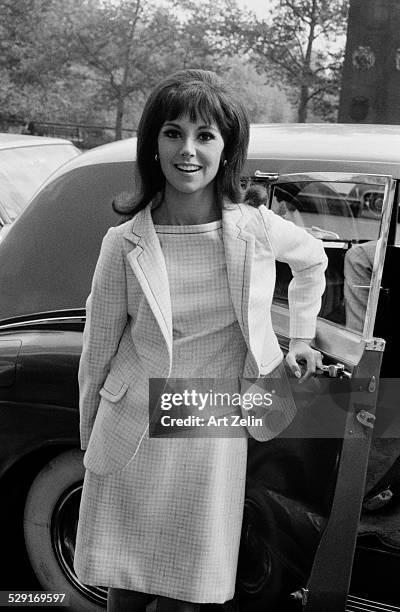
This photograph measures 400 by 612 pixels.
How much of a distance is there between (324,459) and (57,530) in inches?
48.2

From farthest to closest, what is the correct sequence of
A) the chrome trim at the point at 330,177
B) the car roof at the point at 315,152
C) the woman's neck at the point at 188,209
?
1. the car roof at the point at 315,152
2. the chrome trim at the point at 330,177
3. the woman's neck at the point at 188,209

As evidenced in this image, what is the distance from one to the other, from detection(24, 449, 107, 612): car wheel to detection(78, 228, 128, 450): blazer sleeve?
2.70 feet

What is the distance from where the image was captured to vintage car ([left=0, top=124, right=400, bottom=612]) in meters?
2.18

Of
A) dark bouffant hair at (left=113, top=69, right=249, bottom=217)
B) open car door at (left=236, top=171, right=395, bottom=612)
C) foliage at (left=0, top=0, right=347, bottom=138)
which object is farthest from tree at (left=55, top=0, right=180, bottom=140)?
dark bouffant hair at (left=113, top=69, right=249, bottom=217)

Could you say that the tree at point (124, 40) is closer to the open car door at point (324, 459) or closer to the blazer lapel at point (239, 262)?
the open car door at point (324, 459)

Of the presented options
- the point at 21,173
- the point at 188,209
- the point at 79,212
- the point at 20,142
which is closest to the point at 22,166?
the point at 21,173

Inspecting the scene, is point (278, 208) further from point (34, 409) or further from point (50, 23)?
point (50, 23)

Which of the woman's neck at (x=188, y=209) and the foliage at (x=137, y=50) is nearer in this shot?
the woman's neck at (x=188, y=209)

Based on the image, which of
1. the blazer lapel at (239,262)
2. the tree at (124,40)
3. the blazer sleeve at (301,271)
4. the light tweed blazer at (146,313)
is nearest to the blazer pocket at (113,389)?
the light tweed blazer at (146,313)

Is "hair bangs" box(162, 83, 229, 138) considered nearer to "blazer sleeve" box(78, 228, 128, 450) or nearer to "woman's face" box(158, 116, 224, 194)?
"woman's face" box(158, 116, 224, 194)

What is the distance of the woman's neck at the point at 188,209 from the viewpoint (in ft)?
7.11

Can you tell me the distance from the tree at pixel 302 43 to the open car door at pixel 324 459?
56.1 ft

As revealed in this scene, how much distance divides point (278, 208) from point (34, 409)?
1.08 m

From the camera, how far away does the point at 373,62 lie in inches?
599
